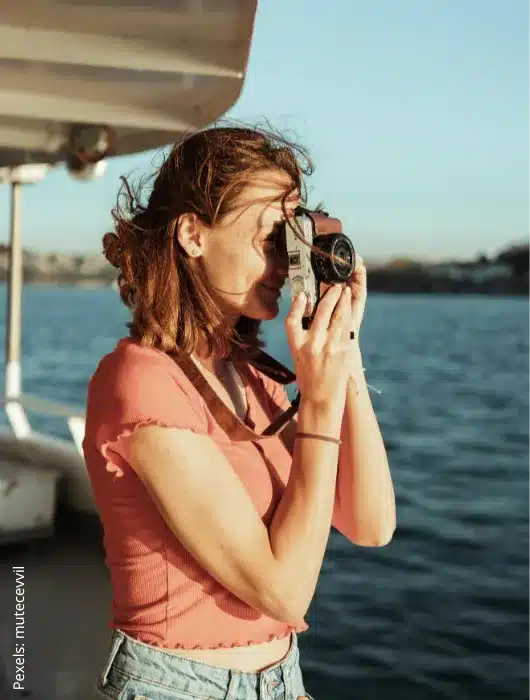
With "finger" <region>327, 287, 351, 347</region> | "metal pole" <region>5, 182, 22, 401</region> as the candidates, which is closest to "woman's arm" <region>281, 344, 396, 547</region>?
"finger" <region>327, 287, 351, 347</region>

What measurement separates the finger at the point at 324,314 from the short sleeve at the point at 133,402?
0.18m

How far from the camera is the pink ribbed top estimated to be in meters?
1.13

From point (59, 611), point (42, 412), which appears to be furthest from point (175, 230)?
point (42, 412)

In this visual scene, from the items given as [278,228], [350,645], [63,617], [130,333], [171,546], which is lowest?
[350,645]

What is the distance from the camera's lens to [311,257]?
1.24 metres

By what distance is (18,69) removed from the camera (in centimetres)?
253

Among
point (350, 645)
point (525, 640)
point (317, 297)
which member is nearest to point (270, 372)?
point (317, 297)

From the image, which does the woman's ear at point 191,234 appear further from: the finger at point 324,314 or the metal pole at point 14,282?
the metal pole at point 14,282

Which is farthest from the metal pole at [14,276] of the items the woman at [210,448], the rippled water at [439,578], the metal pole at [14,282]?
the woman at [210,448]

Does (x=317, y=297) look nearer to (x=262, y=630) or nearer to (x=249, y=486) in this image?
(x=249, y=486)

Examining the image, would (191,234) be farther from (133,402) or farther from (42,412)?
(42,412)

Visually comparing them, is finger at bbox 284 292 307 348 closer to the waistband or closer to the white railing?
the waistband

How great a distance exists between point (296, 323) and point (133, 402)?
0.78ft

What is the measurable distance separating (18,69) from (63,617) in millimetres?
1880
